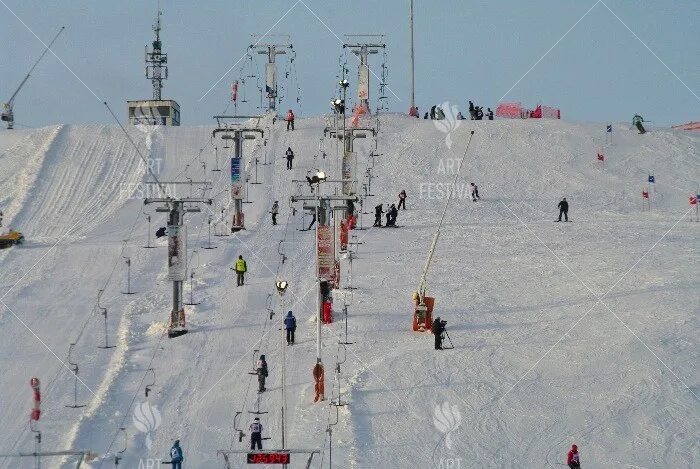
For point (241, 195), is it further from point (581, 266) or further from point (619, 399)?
point (619, 399)

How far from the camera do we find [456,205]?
47.2m

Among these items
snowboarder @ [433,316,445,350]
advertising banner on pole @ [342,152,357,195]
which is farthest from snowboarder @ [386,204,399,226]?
snowboarder @ [433,316,445,350]

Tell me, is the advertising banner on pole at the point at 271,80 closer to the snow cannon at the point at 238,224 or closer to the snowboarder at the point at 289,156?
the snowboarder at the point at 289,156

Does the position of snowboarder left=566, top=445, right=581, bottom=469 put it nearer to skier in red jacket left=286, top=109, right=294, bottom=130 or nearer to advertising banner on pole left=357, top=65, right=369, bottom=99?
skier in red jacket left=286, top=109, right=294, bottom=130

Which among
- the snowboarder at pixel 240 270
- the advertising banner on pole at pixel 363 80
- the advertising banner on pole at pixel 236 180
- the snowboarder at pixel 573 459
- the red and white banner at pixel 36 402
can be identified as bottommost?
the snowboarder at pixel 573 459

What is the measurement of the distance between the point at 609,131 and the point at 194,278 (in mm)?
26946

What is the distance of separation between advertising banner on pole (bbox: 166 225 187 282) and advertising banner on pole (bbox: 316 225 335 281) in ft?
12.9

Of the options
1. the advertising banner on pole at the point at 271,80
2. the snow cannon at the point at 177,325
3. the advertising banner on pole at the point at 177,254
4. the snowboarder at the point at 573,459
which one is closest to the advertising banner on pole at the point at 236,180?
the advertising banner on pole at the point at 177,254

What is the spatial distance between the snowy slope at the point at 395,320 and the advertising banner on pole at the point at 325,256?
1847 mm

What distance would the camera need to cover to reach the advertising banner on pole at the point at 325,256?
27391mm

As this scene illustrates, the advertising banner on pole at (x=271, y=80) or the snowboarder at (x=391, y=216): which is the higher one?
the advertising banner on pole at (x=271, y=80)

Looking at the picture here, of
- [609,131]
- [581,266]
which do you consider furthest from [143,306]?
[609,131]

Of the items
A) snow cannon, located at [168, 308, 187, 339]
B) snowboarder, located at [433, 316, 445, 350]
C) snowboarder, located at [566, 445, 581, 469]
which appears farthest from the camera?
snow cannon, located at [168, 308, 187, 339]

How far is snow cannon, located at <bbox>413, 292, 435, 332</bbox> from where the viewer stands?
2967 cm
